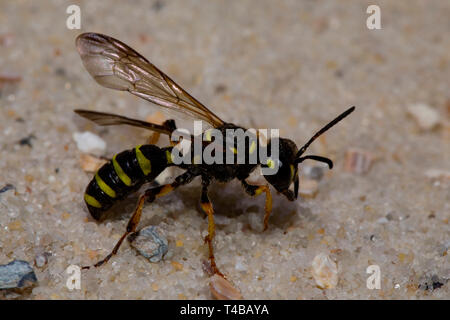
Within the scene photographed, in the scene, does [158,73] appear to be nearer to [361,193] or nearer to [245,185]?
[245,185]

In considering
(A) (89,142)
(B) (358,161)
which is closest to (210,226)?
(A) (89,142)

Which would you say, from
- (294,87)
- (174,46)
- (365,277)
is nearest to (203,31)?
(174,46)

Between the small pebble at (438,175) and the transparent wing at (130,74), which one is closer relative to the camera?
the transparent wing at (130,74)

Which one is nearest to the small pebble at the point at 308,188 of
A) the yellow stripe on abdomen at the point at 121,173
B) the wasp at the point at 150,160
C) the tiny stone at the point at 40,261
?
the wasp at the point at 150,160

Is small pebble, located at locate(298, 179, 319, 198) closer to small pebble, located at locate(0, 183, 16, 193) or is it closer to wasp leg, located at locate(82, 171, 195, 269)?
wasp leg, located at locate(82, 171, 195, 269)

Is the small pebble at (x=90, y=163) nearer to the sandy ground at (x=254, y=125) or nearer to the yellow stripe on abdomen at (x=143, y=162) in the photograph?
the sandy ground at (x=254, y=125)

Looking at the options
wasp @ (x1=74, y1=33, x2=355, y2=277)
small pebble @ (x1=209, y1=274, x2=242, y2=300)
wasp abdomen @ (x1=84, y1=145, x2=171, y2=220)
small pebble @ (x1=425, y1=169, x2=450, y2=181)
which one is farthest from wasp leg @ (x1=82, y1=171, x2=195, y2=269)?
small pebble @ (x1=425, y1=169, x2=450, y2=181)
